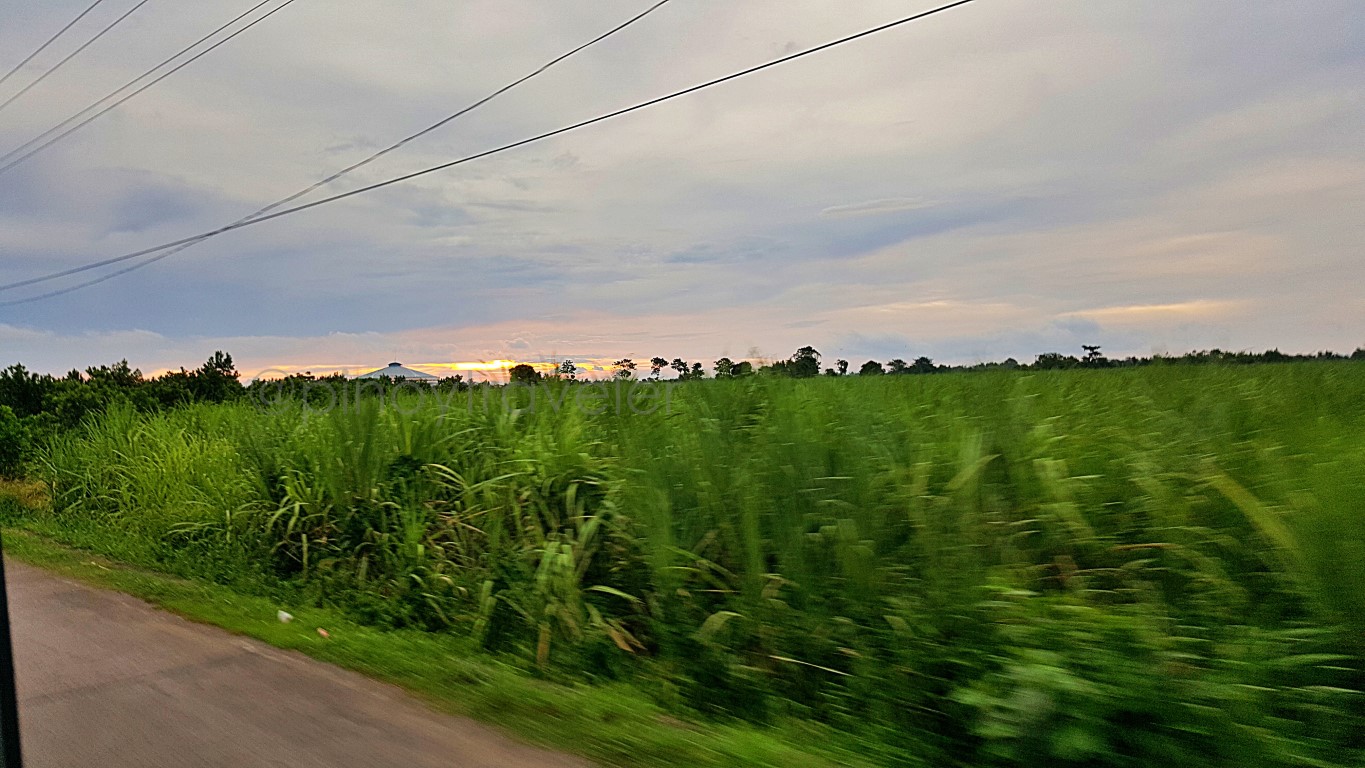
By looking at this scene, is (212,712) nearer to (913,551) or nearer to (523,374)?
(913,551)

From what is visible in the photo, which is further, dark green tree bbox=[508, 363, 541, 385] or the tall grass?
dark green tree bbox=[508, 363, 541, 385]

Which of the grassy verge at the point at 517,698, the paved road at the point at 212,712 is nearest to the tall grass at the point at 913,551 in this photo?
the grassy verge at the point at 517,698

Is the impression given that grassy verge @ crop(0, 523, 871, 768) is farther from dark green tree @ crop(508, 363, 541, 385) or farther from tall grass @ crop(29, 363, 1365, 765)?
dark green tree @ crop(508, 363, 541, 385)

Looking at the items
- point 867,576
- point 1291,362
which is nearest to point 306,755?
point 867,576

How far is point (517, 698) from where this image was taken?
4324 mm

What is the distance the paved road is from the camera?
3.75m

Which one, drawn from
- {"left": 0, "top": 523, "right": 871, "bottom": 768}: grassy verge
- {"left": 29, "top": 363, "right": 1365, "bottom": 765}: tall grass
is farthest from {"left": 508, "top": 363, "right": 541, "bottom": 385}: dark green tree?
{"left": 0, "top": 523, "right": 871, "bottom": 768}: grassy verge

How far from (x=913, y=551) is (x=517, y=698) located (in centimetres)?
216

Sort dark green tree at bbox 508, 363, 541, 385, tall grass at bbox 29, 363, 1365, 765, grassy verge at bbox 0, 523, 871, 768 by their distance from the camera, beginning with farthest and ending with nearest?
dark green tree at bbox 508, 363, 541, 385, grassy verge at bbox 0, 523, 871, 768, tall grass at bbox 29, 363, 1365, 765

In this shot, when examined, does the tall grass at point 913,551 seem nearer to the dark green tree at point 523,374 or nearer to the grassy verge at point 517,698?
the grassy verge at point 517,698

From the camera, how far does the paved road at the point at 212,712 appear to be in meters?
3.75

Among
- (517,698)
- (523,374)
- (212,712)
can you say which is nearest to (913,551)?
(517,698)

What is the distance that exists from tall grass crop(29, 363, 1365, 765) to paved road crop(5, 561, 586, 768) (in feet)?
3.47

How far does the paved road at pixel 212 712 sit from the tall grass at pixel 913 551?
1057 mm
